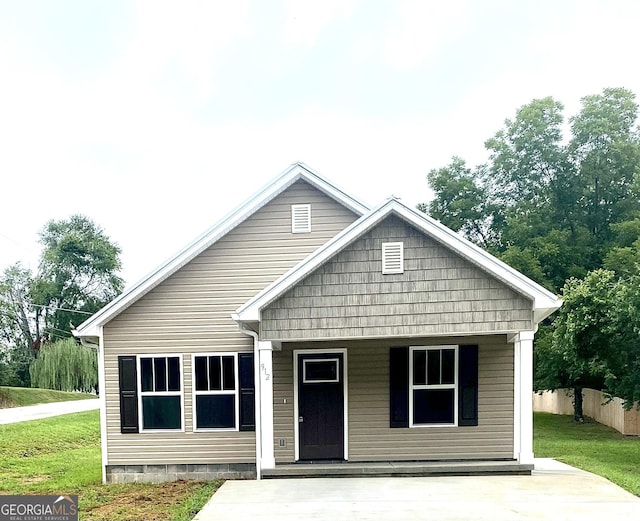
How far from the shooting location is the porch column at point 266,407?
309 inches

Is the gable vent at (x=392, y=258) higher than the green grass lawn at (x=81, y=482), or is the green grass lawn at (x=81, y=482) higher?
the gable vent at (x=392, y=258)

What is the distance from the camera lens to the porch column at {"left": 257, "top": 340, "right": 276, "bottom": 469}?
7.84m

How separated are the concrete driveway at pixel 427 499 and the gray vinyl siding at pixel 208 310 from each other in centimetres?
137

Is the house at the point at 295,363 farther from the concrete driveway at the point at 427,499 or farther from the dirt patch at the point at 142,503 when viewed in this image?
the concrete driveway at the point at 427,499

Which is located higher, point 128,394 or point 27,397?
point 128,394

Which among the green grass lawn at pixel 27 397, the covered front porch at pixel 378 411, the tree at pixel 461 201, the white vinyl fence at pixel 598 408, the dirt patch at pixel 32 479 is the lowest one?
the green grass lawn at pixel 27 397

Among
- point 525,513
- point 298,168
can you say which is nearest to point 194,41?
point 298,168

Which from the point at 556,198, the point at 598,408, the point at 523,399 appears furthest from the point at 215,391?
the point at 556,198

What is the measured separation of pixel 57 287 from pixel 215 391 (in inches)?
1655

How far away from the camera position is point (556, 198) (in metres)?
22.4

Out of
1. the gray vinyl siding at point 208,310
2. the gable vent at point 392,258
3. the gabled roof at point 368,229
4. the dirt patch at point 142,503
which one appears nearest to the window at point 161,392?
the gray vinyl siding at point 208,310

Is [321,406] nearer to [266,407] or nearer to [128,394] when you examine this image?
[266,407]

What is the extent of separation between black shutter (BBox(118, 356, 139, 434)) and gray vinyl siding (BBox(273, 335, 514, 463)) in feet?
8.63

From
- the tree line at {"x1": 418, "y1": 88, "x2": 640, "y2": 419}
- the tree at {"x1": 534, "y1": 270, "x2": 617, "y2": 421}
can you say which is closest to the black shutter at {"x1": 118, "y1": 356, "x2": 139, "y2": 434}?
the tree at {"x1": 534, "y1": 270, "x2": 617, "y2": 421}
